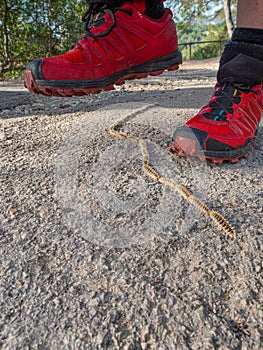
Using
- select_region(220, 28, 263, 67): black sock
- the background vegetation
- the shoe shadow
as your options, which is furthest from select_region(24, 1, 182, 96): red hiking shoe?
the background vegetation

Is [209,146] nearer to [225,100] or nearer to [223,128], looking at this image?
[223,128]

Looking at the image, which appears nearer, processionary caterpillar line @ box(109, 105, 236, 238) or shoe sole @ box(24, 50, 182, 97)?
processionary caterpillar line @ box(109, 105, 236, 238)

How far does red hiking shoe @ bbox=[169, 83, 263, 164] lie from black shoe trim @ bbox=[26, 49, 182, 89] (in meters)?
0.23

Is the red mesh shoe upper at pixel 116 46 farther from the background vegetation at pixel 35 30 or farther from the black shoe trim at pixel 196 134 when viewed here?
the background vegetation at pixel 35 30

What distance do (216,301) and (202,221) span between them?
0.82ft

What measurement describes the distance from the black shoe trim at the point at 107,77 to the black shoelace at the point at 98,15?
0.16 metres

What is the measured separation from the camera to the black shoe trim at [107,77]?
1.08 meters

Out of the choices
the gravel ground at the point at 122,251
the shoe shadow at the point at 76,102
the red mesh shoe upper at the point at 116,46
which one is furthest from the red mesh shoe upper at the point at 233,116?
the shoe shadow at the point at 76,102

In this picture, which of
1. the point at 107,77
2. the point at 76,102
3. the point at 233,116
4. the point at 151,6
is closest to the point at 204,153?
the point at 233,116

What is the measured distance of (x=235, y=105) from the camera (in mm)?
1169

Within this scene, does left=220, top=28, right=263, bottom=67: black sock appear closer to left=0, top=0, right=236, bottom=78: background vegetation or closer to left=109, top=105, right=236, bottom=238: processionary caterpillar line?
left=109, top=105, right=236, bottom=238: processionary caterpillar line

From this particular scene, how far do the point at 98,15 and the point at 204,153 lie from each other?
674mm

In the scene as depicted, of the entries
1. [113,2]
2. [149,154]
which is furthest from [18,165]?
[113,2]

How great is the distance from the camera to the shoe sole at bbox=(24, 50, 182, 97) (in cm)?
110
